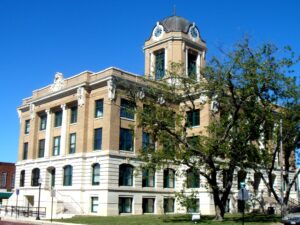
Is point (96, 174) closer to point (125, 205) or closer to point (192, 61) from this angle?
point (125, 205)

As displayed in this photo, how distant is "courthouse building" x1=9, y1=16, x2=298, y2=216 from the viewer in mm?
45438

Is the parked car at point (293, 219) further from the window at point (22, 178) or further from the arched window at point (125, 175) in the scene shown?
the window at point (22, 178)

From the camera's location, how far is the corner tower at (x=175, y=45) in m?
A: 59.6

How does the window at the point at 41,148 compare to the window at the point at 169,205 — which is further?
the window at the point at 41,148

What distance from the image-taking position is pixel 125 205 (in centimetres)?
4588

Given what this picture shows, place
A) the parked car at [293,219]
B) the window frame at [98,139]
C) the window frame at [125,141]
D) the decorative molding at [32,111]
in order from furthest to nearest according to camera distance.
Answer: the decorative molding at [32,111], the window frame at [125,141], the window frame at [98,139], the parked car at [293,219]

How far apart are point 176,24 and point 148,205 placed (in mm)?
26177

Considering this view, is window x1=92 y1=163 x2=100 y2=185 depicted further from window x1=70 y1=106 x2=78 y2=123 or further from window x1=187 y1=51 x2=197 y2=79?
window x1=187 y1=51 x2=197 y2=79

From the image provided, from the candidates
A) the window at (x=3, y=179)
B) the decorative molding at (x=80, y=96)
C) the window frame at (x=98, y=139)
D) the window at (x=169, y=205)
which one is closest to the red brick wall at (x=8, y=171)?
the window at (x=3, y=179)

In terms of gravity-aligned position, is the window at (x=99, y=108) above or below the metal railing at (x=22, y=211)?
above

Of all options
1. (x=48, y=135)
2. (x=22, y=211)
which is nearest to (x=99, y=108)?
(x=48, y=135)

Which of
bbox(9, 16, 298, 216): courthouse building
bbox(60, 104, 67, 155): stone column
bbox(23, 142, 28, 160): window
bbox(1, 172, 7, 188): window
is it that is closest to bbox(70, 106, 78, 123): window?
bbox(9, 16, 298, 216): courthouse building

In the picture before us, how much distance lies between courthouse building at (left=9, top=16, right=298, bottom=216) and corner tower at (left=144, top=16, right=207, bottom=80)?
94 cm

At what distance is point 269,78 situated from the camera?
105ft
